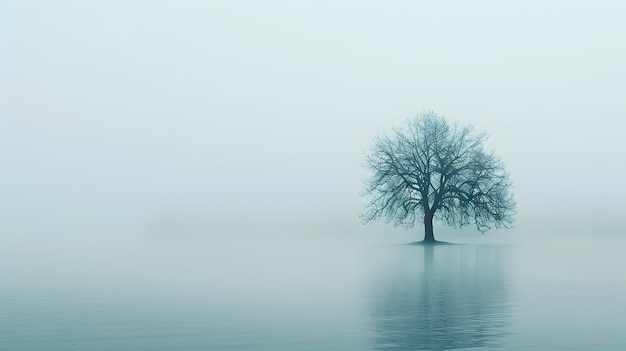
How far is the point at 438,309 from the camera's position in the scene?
1538 centimetres

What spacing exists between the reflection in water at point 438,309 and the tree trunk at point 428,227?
33621mm

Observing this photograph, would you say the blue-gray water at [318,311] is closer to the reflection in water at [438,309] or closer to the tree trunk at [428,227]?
the reflection in water at [438,309]

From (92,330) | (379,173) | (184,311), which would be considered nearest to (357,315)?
(184,311)

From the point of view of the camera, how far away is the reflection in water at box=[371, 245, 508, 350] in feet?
38.2

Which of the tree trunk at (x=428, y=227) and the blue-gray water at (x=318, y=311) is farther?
the tree trunk at (x=428, y=227)

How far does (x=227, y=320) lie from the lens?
14.3m

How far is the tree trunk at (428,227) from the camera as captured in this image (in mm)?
60031

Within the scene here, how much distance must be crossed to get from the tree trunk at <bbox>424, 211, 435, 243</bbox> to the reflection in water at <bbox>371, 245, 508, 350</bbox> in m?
33.6

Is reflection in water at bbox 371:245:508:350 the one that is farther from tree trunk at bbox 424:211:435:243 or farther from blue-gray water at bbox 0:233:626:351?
tree trunk at bbox 424:211:435:243

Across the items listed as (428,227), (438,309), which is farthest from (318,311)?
(428,227)

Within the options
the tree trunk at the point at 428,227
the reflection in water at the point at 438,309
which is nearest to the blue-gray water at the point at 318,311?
the reflection in water at the point at 438,309

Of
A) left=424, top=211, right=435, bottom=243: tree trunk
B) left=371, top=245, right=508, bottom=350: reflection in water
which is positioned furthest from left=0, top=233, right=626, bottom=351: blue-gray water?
left=424, top=211, right=435, bottom=243: tree trunk

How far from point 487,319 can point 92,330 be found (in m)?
6.51

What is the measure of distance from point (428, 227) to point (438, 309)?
45.4 meters
